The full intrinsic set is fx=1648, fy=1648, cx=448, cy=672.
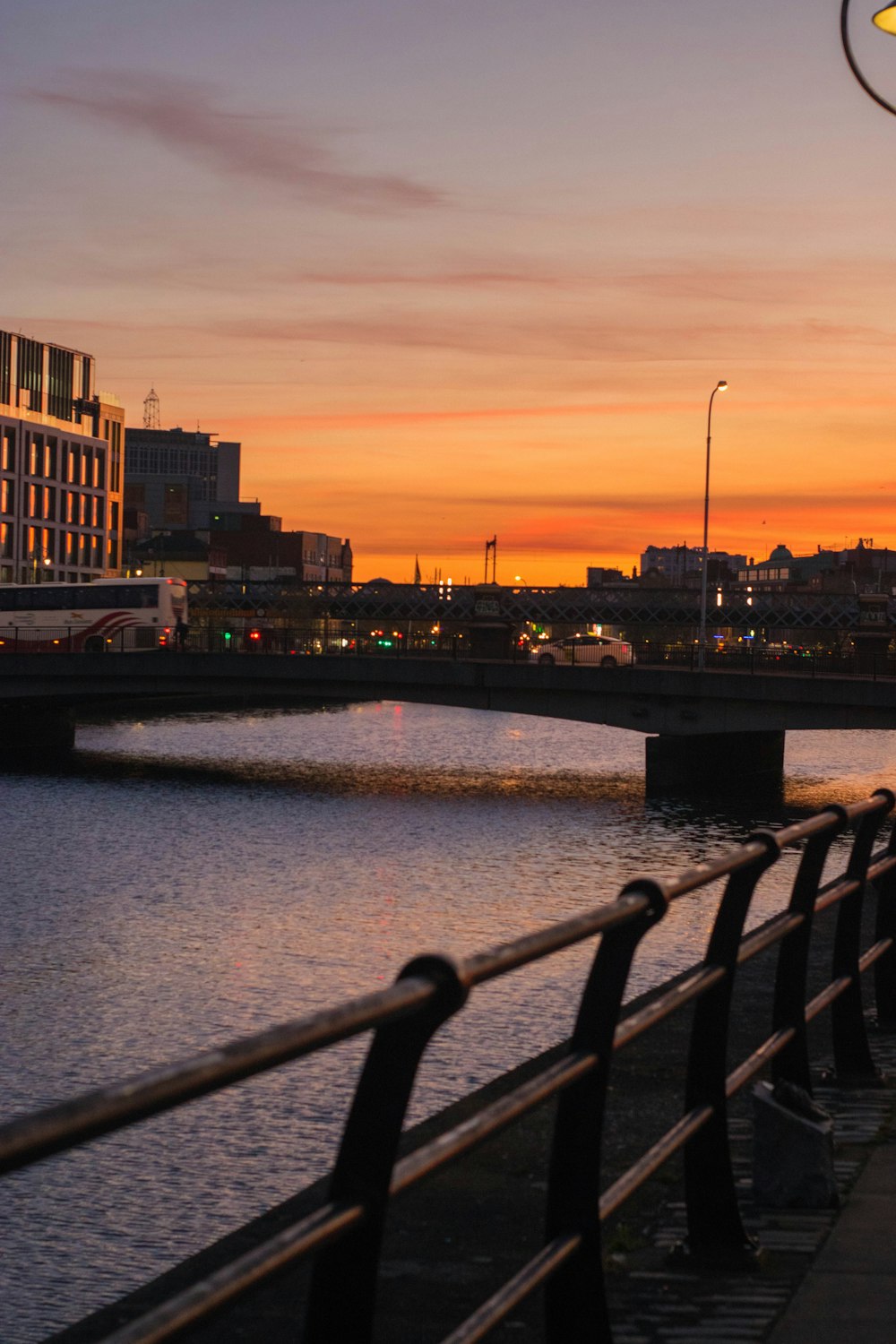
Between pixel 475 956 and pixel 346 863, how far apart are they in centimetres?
3442

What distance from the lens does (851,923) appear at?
7.20m

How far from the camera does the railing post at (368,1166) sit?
2762 millimetres

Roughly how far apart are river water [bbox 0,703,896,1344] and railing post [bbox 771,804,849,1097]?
23.8ft

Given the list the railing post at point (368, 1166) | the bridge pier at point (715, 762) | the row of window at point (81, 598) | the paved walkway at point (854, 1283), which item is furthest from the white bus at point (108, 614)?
the railing post at point (368, 1166)

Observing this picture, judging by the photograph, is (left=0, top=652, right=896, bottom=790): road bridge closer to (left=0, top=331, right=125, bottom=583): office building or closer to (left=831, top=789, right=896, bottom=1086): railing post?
(left=831, top=789, right=896, bottom=1086): railing post

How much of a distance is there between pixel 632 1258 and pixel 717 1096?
0.56 m

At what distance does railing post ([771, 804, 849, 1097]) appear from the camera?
596 centimetres

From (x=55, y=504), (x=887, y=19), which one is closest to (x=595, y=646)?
(x=55, y=504)

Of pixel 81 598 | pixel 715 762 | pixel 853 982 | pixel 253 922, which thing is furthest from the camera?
pixel 81 598

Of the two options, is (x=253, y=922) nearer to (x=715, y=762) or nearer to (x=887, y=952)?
(x=887, y=952)

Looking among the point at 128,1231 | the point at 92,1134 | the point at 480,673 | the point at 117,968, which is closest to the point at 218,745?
the point at 480,673

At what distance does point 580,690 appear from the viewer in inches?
2191

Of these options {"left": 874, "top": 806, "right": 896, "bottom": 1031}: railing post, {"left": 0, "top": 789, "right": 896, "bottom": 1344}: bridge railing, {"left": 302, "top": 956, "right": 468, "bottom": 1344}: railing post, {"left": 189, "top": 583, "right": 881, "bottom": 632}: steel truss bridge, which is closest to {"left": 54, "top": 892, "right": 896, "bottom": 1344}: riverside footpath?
{"left": 0, "top": 789, "right": 896, "bottom": 1344}: bridge railing

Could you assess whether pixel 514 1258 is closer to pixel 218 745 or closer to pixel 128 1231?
pixel 128 1231
